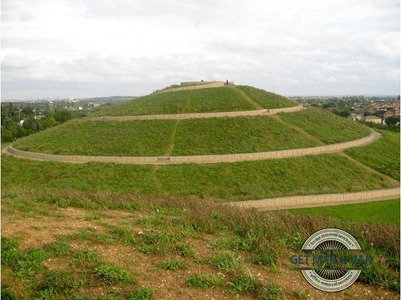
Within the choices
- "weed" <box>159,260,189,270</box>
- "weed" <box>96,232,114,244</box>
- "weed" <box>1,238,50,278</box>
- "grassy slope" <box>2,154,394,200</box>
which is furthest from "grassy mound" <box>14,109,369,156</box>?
"weed" <box>159,260,189,270</box>

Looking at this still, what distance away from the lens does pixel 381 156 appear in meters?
29.3

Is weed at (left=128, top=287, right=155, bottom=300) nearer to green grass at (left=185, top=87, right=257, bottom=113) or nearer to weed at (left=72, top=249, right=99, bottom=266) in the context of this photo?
weed at (left=72, top=249, right=99, bottom=266)

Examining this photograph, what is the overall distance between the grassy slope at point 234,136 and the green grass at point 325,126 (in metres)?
1.92

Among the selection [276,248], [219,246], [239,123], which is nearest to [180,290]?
[219,246]

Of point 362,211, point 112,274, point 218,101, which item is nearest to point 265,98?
point 218,101

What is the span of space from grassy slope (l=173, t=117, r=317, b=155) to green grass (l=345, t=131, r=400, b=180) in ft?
12.2

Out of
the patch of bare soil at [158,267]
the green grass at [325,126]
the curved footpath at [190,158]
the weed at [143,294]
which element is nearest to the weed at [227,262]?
the patch of bare soil at [158,267]

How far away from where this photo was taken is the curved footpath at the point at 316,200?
65.8 feet

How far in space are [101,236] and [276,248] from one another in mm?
3586

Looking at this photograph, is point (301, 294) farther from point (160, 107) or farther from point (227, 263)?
point (160, 107)

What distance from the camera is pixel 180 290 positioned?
5.62m

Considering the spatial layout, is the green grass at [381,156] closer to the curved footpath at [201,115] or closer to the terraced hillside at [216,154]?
the terraced hillside at [216,154]

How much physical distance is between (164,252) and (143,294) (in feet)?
4.82

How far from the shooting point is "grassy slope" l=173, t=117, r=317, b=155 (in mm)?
27344
